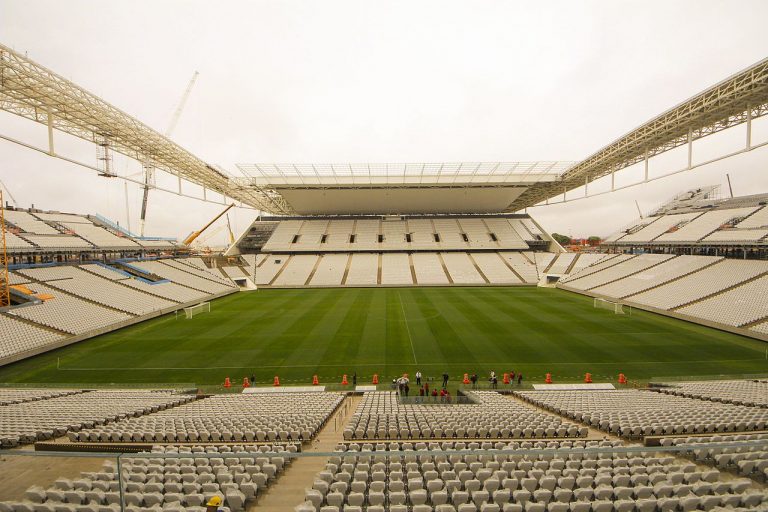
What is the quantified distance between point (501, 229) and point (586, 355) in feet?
151

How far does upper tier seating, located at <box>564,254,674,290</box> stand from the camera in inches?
1519

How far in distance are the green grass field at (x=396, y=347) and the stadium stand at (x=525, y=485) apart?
10777mm

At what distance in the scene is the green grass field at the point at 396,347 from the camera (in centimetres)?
1714

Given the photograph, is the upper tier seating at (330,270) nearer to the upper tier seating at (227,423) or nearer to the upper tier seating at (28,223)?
the upper tier seating at (28,223)

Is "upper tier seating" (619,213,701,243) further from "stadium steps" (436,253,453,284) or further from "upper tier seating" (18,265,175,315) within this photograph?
"upper tier seating" (18,265,175,315)

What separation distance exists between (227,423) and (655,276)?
41507mm

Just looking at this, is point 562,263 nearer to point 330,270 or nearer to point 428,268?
point 428,268

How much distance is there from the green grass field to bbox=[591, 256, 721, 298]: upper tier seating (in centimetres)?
696

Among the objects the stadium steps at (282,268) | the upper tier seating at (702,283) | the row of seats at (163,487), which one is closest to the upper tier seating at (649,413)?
the row of seats at (163,487)

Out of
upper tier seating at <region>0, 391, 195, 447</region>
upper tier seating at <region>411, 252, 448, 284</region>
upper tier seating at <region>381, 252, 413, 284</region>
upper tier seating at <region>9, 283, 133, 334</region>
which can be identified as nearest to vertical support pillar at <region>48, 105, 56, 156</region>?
upper tier seating at <region>9, 283, 133, 334</region>

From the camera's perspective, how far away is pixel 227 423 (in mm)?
9164

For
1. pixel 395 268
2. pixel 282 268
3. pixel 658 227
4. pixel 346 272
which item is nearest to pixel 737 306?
pixel 658 227

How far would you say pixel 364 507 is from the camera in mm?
4879

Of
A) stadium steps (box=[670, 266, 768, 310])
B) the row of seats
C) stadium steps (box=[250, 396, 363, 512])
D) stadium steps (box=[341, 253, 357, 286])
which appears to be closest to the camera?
the row of seats
